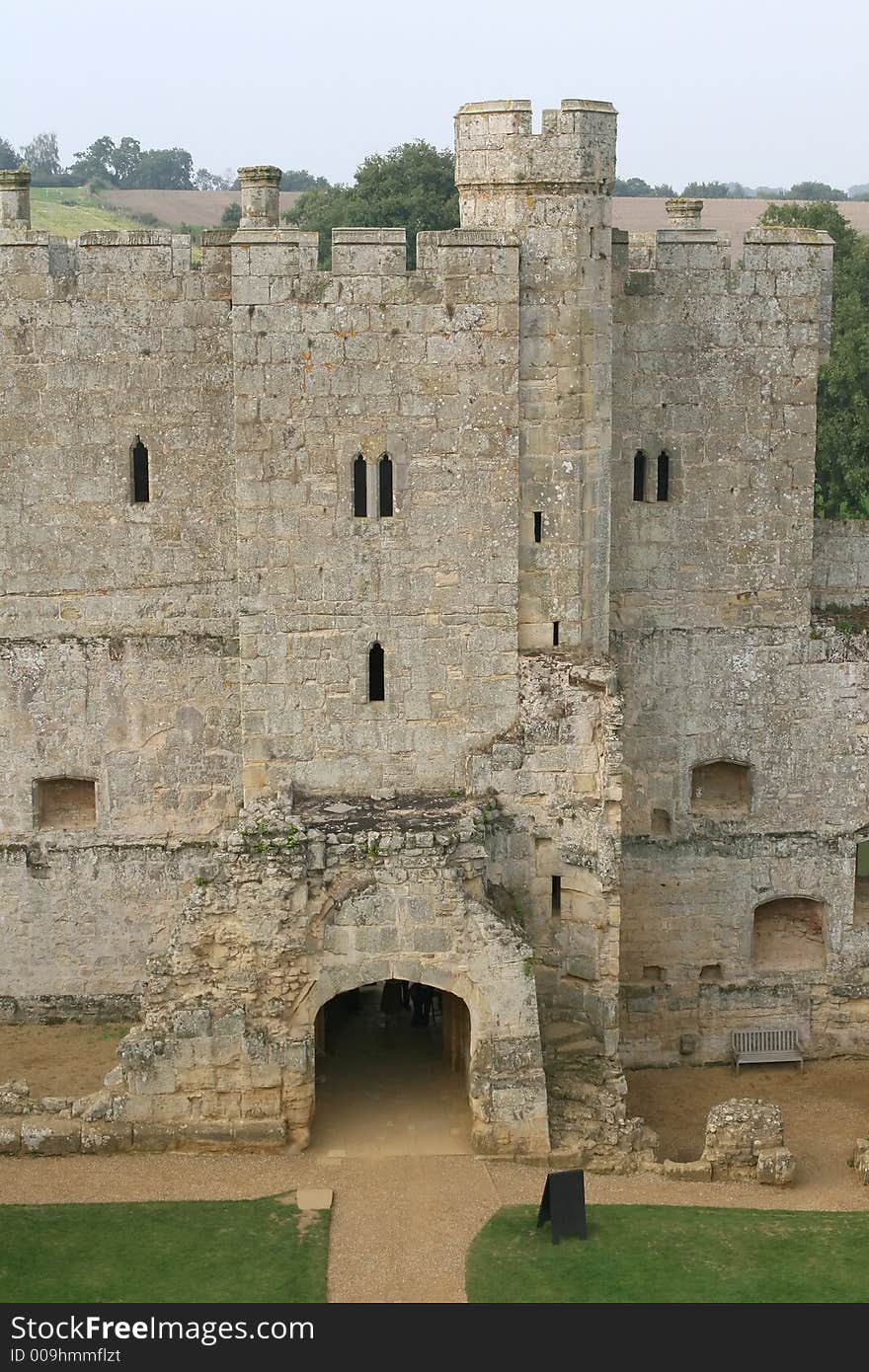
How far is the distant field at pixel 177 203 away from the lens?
9881 centimetres

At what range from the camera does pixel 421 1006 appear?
96.4 ft

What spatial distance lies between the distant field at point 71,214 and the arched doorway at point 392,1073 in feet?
90.4

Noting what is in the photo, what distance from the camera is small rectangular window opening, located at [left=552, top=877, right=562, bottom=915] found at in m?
26.6

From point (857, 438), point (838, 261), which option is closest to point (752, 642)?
point (857, 438)

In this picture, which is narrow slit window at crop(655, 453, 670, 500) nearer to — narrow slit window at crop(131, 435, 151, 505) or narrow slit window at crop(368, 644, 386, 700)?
narrow slit window at crop(368, 644, 386, 700)

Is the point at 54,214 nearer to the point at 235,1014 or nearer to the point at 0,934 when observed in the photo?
the point at 0,934

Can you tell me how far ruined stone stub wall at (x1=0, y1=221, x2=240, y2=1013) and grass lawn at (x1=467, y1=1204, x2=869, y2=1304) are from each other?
26.2 ft

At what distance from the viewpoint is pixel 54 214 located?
68.9 metres

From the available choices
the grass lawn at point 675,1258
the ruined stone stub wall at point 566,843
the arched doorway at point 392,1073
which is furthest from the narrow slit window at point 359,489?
the grass lawn at point 675,1258

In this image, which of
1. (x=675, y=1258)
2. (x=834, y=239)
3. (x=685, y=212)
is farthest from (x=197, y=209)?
(x=675, y=1258)

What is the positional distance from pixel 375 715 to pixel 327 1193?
5.89 m

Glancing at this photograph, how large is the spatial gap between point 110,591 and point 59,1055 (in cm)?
608

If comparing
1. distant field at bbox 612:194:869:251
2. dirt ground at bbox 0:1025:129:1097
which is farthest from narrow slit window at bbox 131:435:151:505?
distant field at bbox 612:194:869:251

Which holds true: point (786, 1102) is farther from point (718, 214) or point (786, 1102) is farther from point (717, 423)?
point (718, 214)
